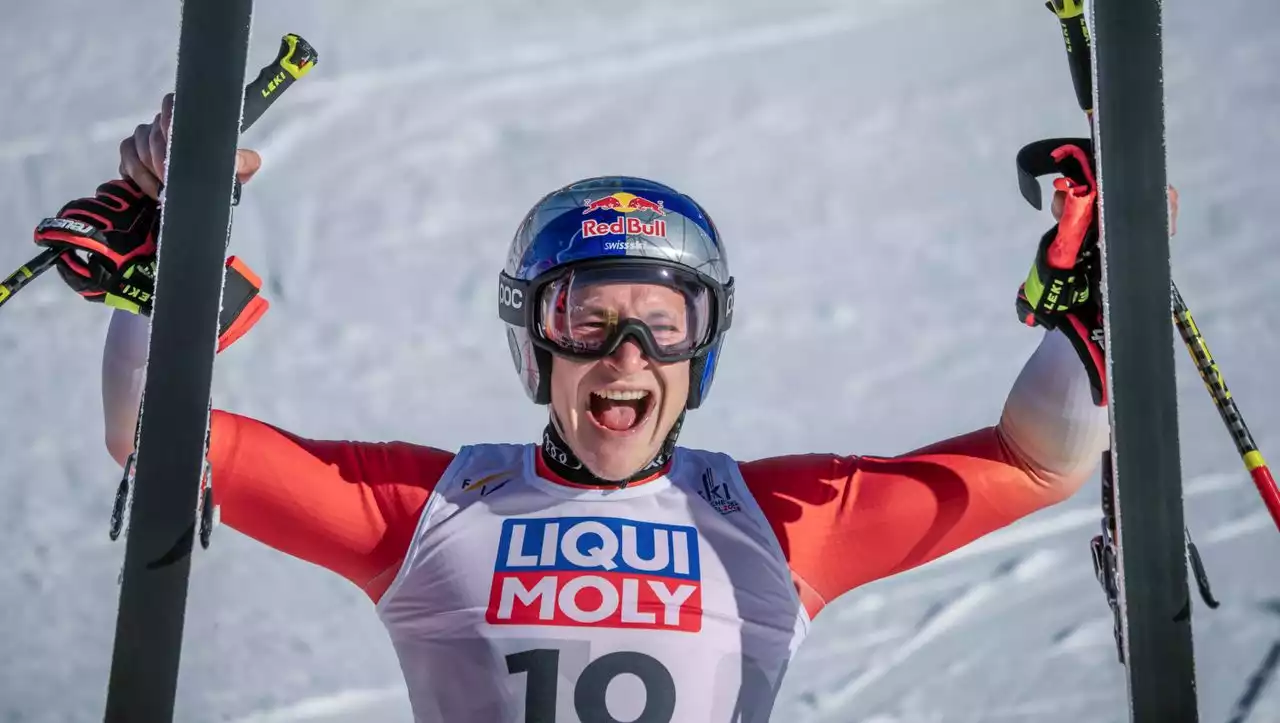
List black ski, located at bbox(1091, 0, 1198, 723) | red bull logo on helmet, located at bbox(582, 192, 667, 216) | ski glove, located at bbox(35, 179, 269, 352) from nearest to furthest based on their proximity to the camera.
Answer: black ski, located at bbox(1091, 0, 1198, 723)
ski glove, located at bbox(35, 179, 269, 352)
red bull logo on helmet, located at bbox(582, 192, 667, 216)

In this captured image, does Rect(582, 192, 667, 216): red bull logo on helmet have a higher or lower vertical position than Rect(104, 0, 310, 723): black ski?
higher

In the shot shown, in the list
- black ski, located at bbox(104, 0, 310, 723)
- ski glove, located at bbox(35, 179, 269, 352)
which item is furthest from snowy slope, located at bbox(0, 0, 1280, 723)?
black ski, located at bbox(104, 0, 310, 723)

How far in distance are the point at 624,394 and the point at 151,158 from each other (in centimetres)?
91

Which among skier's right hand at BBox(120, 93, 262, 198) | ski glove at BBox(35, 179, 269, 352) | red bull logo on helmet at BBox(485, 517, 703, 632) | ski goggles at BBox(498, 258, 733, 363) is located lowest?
red bull logo on helmet at BBox(485, 517, 703, 632)

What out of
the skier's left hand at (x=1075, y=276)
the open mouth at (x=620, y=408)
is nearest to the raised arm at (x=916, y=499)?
the skier's left hand at (x=1075, y=276)

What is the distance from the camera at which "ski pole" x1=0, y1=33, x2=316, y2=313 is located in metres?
2.21

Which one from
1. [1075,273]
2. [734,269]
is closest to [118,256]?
[1075,273]

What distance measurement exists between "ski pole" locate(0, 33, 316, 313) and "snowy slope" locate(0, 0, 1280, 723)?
193 cm

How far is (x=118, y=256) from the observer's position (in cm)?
218

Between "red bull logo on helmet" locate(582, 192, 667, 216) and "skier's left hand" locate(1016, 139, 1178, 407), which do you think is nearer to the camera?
"skier's left hand" locate(1016, 139, 1178, 407)

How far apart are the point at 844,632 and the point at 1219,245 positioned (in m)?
2.01

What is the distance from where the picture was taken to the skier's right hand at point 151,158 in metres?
2.19

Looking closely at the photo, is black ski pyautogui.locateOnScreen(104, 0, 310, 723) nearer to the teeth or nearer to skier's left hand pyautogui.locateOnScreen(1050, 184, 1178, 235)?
the teeth

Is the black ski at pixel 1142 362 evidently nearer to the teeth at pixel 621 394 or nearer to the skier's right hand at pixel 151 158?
the teeth at pixel 621 394
